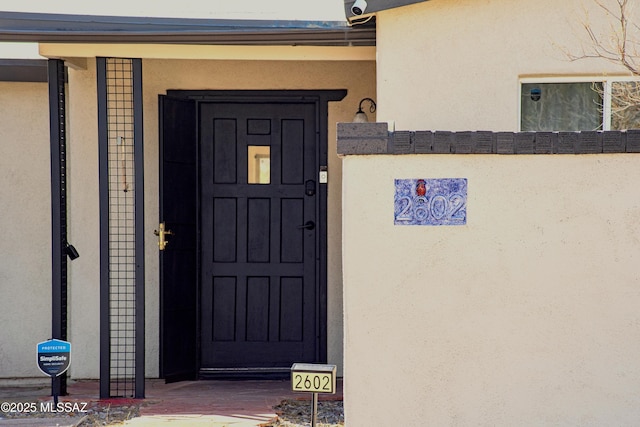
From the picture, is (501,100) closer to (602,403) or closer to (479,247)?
(479,247)

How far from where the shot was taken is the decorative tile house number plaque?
5.30 m

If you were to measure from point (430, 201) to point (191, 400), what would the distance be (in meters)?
3.41

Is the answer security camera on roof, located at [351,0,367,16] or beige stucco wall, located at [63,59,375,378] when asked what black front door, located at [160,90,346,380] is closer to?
beige stucco wall, located at [63,59,375,378]

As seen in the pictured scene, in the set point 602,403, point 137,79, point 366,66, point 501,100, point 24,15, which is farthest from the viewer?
point 366,66

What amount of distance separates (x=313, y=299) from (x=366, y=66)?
224 cm

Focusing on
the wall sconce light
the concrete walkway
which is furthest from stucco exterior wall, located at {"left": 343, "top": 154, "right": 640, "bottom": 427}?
the wall sconce light

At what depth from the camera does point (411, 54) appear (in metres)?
6.86

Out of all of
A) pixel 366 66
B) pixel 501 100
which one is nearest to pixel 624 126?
pixel 501 100

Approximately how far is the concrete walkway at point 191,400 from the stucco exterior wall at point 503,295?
6.33ft

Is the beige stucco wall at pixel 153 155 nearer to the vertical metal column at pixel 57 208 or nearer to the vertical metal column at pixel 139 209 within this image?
the vertical metal column at pixel 57 208

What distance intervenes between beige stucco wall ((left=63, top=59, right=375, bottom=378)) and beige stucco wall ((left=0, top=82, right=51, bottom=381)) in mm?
331

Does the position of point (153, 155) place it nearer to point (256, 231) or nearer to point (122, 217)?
point (122, 217)

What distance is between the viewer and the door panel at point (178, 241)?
339 inches

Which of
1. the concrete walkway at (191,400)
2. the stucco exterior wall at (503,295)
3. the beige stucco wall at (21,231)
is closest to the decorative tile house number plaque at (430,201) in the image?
the stucco exterior wall at (503,295)
